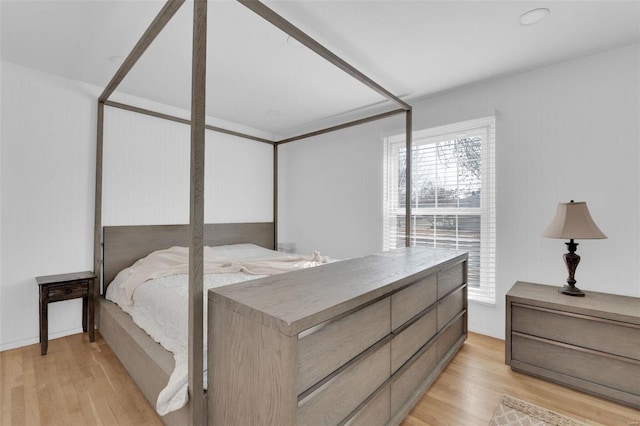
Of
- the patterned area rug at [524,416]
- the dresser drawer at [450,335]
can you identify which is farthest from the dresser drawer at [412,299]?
the patterned area rug at [524,416]

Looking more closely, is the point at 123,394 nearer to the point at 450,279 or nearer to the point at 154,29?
the point at 154,29

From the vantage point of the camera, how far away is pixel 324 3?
5.71 ft

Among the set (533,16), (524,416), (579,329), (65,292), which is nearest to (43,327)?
(65,292)

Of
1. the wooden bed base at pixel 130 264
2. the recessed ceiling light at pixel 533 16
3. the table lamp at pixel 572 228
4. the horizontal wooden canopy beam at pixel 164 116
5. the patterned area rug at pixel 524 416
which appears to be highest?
the recessed ceiling light at pixel 533 16

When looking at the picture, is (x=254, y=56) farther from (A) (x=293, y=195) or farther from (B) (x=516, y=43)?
(A) (x=293, y=195)

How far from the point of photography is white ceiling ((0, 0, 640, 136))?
5.90 feet

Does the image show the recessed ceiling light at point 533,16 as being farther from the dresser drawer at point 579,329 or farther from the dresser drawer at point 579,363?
the dresser drawer at point 579,363

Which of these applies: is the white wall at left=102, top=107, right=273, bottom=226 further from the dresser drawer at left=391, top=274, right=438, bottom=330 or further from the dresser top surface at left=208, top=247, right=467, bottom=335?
the dresser drawer at left=391, top=274, right=438, bottom=330

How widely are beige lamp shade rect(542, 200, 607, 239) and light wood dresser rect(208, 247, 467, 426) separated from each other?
1.07m

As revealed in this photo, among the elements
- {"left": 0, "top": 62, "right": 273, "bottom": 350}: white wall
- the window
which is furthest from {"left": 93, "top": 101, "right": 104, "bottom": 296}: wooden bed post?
the window

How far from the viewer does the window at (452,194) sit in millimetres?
2863

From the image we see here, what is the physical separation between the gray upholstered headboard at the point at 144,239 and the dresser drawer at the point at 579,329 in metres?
3.07

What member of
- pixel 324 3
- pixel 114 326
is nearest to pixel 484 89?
pixel 324 3

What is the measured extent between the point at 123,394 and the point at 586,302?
309 cm
